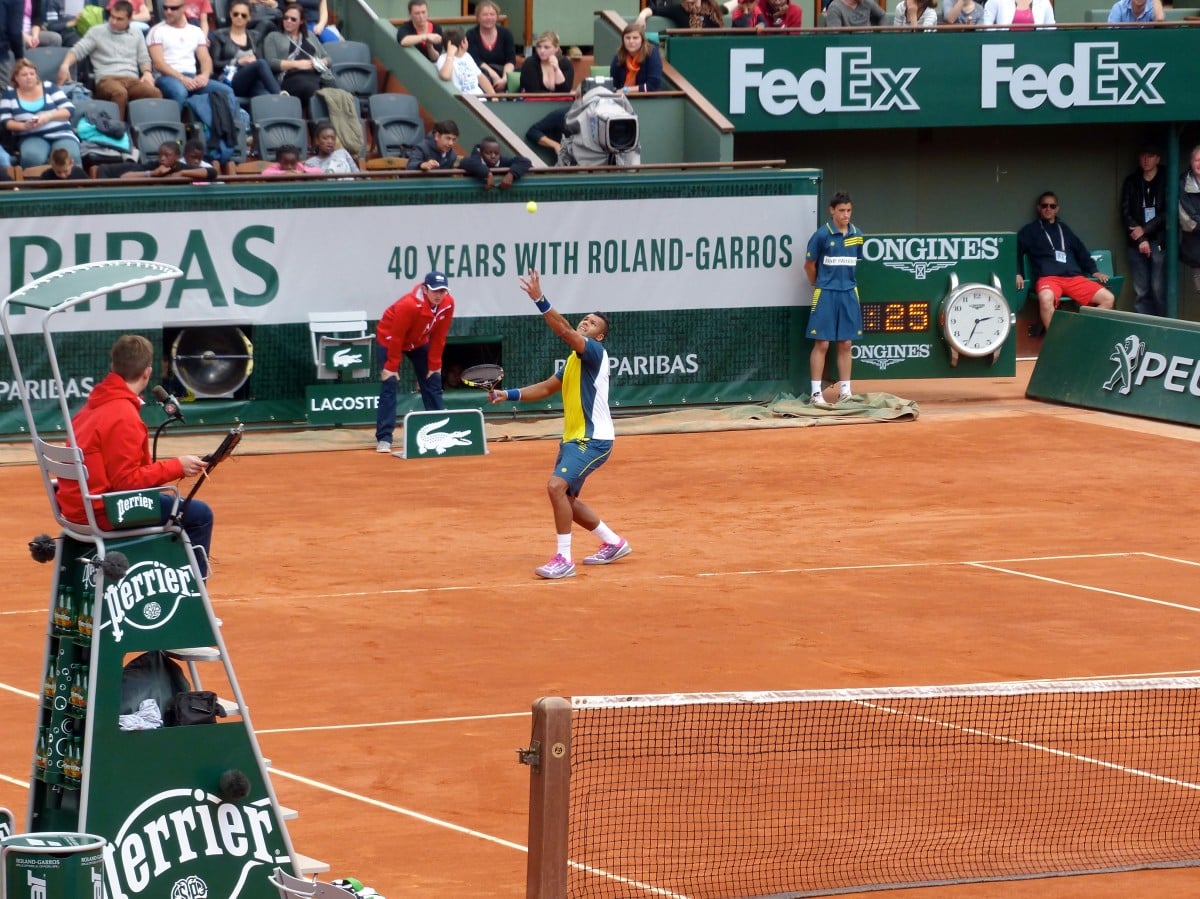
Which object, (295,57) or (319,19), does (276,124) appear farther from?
(319,19)

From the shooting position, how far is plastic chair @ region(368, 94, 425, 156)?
2256 cm

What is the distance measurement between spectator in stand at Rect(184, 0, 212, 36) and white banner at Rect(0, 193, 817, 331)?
4.01 m

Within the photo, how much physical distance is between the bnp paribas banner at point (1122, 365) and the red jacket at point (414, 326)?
23.1ft

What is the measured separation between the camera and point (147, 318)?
63.1 feet

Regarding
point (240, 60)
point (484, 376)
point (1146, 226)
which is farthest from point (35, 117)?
point (1146, 226)

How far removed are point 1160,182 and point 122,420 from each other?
70.4 ft

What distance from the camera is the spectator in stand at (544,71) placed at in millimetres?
23188

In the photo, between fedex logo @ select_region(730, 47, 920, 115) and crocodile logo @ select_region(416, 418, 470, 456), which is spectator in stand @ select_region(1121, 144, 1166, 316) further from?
crocodile logo @ select_region(416, 418, 470, 456)

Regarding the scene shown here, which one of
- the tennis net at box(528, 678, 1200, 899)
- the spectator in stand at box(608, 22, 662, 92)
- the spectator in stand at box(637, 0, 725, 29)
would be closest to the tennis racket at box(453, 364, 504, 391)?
the tennis net at box(528, 678, 1200, 899)

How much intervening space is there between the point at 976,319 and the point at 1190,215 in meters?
6.36

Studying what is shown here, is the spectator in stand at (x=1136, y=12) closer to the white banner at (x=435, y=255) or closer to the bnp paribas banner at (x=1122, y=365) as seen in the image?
the bnp paribas banner at (x=1122, y=365)

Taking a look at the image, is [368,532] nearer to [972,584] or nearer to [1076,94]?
[972,584]

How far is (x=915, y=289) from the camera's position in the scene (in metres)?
21.4

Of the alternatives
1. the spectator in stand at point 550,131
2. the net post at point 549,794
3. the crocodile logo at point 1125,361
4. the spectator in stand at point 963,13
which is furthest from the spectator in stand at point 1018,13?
the net post at point 549,794
